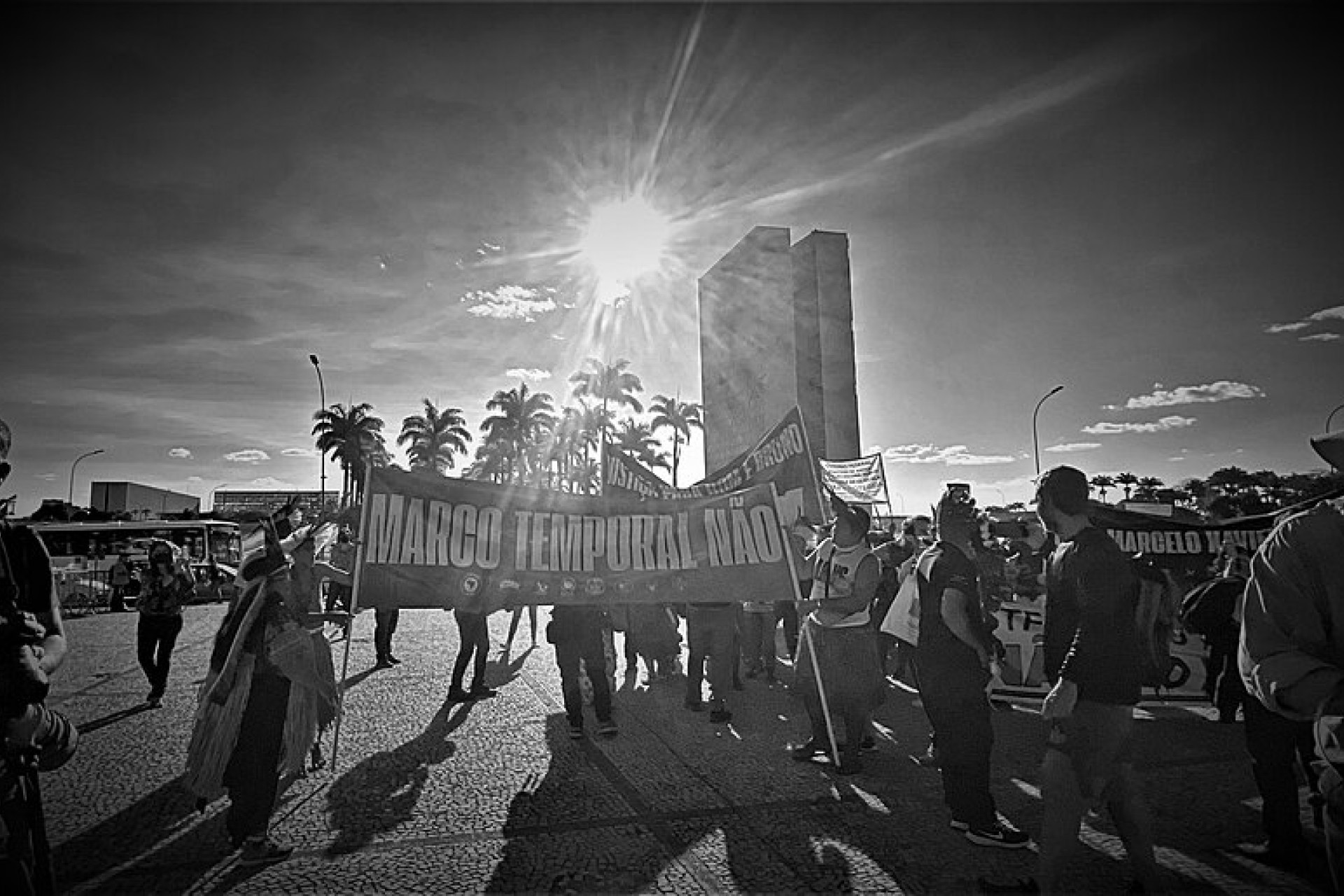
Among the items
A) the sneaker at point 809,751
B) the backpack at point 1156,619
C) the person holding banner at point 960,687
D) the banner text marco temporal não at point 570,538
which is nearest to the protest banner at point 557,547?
the banner text marco temporal não at point 570,538

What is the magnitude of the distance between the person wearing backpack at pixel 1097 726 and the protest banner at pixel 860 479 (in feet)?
42.3

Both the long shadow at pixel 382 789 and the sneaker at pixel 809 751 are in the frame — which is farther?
the sneaker at pixel 809 751

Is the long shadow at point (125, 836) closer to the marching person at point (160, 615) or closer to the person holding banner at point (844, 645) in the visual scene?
the marching person at point (160, 615)

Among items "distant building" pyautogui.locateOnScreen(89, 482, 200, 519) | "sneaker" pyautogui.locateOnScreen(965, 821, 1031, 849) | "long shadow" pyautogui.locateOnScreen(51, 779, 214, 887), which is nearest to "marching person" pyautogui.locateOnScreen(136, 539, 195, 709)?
"long shadow" pyautogui.locateOnScreen(51, 779, 214, 887)

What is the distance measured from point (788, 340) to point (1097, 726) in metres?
36.8

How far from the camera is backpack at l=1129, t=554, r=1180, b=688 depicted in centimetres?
592

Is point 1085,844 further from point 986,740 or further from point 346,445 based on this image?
point 346,445

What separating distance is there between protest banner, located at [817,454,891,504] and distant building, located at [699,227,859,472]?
62.2 ft

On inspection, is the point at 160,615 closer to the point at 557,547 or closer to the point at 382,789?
the point at 382,789

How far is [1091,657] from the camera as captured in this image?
3289 mm

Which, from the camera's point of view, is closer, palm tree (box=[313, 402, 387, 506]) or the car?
the car

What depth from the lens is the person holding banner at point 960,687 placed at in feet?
14.0

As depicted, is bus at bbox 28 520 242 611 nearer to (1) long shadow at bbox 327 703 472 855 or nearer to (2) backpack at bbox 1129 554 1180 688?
(1) long shadow at bbox 327 703 472 855

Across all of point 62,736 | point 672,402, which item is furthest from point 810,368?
point 62,736
